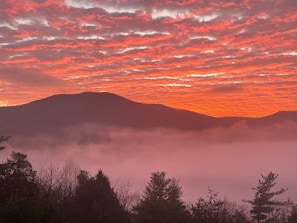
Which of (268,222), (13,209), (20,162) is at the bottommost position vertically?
(268,222)

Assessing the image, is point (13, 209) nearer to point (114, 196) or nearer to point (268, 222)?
point (114, 196)

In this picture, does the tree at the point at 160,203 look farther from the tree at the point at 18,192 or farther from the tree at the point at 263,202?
the tree at the point at 263,202

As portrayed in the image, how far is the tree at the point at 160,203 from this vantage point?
24.0m

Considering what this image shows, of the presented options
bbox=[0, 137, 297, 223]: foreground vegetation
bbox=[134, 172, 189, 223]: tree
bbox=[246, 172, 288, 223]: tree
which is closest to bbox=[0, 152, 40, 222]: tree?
bbox=[0, 137, 297, 223]: foreground vegetation

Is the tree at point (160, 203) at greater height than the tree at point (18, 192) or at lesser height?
lesser

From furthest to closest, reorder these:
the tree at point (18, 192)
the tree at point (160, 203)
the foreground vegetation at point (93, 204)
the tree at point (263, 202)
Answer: the tree at point (263, 202) → the tree at point (160, 203) → the foreground vegetation at point (93, 204) → the tree at point (18, 192)

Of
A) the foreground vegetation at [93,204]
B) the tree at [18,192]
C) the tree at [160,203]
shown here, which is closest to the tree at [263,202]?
the foreground vegetation at [93,204]

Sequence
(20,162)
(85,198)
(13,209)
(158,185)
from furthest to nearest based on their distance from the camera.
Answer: (158,185) → (85,198) → (20,162) → (13,209)

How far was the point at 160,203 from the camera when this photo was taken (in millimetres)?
26172

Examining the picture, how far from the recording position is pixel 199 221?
16.4 meters

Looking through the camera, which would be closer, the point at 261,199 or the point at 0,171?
the point at 0,171

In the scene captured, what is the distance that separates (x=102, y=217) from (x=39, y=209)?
3288 millimetres

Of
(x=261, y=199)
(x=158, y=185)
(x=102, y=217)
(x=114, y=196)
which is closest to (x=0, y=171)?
Result: (x=102, y=217)

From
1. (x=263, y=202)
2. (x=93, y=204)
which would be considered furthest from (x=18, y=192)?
(x=263, y=202)
